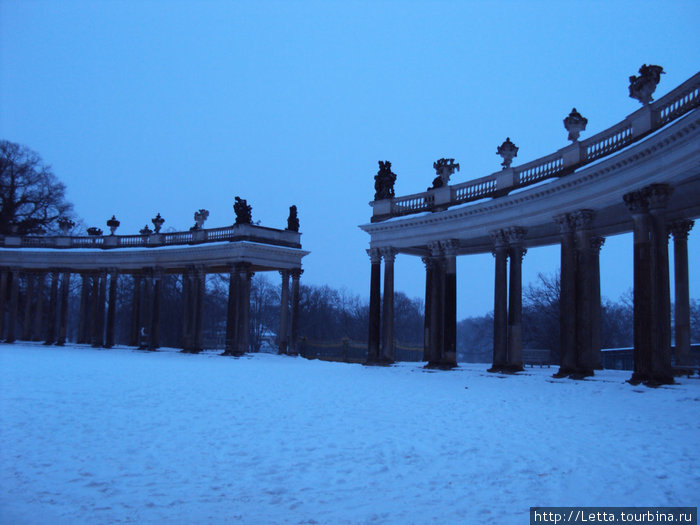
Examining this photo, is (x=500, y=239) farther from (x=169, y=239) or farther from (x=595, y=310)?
(x=169, y=239)

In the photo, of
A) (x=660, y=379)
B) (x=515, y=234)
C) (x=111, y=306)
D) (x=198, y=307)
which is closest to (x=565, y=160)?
(x=515, y=234)

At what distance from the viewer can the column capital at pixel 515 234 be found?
3225 cm

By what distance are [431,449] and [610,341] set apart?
208 feet

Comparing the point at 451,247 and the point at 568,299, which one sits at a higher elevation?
the point at 451,247

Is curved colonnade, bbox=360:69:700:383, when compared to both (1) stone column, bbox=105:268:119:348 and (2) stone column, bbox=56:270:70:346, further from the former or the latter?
(2) stone column, bbox=56:270:70:346

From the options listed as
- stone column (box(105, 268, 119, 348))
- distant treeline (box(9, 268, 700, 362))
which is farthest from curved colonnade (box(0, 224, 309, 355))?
distant treeline (box(9, 268, 700, 362))

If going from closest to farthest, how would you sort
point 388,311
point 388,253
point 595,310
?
point 595,310, point 388,311, point 388,253

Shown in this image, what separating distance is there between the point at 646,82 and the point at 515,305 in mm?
12864

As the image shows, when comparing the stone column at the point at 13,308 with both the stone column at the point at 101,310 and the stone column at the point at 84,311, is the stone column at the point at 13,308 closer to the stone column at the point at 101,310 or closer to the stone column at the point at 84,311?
the stone column at the point at 84,311

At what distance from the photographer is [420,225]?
38.3 meters

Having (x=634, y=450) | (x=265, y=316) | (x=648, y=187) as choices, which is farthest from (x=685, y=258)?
(x=265, y=316)

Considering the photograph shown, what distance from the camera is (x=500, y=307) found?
32.9 metres

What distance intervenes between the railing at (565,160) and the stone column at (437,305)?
2968mm

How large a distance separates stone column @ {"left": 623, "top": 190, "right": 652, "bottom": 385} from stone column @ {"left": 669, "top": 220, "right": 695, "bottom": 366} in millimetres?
7134
